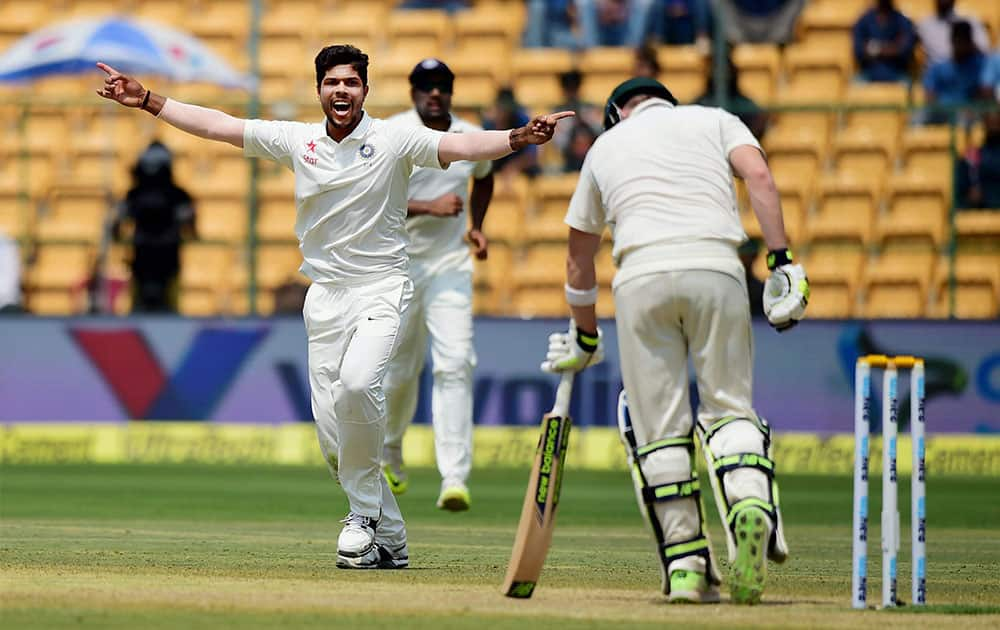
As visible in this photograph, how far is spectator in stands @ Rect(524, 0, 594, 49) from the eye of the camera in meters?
17.7

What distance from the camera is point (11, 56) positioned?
1636cm

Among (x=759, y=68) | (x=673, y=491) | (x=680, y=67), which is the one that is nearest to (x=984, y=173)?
(x=759, y=68)

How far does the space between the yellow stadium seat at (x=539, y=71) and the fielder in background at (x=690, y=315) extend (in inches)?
449

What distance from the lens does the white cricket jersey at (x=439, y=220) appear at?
10578 millimetres

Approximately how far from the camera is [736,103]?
51.9 ft

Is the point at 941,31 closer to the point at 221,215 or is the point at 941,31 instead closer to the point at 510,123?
the point at 510,123

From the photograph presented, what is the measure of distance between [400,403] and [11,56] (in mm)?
7257

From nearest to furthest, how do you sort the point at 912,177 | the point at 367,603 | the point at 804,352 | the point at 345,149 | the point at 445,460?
the point at 367,603, the point at 345,149, the point at 445,460, the point at 804,352, the point at 912,177

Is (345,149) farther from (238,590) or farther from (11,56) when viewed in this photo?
(11,56)

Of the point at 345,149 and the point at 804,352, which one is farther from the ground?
the point at 345,149

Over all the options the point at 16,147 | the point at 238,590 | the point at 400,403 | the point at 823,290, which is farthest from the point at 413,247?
the point at 16,147

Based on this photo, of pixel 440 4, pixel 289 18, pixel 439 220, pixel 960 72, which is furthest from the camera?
pixel 289 18

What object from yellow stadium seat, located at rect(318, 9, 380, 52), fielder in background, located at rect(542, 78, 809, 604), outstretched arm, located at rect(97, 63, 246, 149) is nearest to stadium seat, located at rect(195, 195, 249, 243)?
yellow stadium seat, located at rect(318, 9, 380, 52)

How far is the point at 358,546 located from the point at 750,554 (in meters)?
1.91
